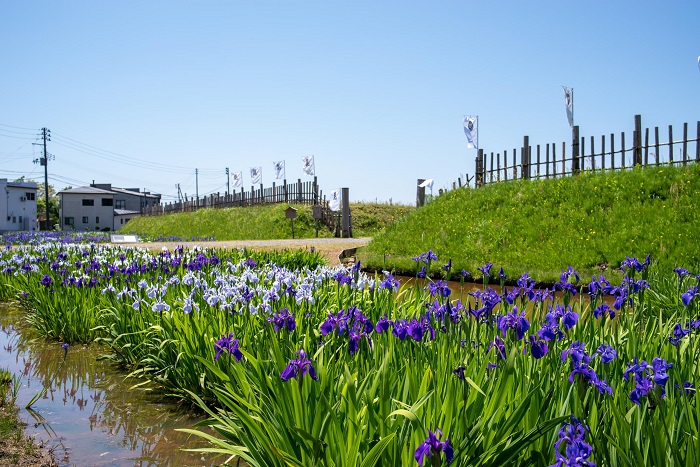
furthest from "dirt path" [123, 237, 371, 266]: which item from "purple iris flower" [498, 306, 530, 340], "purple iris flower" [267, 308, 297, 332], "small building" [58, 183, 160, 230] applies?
"small building" [58, 183, 160, 230]

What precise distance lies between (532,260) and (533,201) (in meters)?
3.64

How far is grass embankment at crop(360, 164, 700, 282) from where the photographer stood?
1202cm

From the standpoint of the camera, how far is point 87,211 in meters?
78.6

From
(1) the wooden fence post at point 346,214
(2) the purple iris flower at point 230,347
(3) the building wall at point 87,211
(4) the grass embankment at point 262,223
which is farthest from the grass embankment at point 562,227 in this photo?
(3) the building wall at point 87,211

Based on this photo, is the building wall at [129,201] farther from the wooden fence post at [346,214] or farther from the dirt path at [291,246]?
the dirt path at [291,246]

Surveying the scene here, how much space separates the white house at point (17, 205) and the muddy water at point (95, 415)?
2626 inches

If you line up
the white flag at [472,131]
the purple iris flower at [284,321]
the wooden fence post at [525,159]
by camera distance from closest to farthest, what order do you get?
the purple iris flower at [284,321] < the wooden fence post at [525,159] < the white flag at [472,131]

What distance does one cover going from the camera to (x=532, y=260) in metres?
13.0

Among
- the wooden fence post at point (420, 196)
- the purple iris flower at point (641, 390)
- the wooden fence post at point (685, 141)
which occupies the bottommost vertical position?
the purple iris flower at point (641, 390)

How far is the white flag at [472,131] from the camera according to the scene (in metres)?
26.2

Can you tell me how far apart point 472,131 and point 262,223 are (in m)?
12.2

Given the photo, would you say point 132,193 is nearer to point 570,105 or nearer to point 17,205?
point 17,205

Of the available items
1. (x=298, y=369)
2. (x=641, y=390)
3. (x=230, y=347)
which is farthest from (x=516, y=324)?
(x=230, y=347)

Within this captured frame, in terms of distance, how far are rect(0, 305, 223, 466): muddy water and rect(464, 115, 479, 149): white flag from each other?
2203cm
